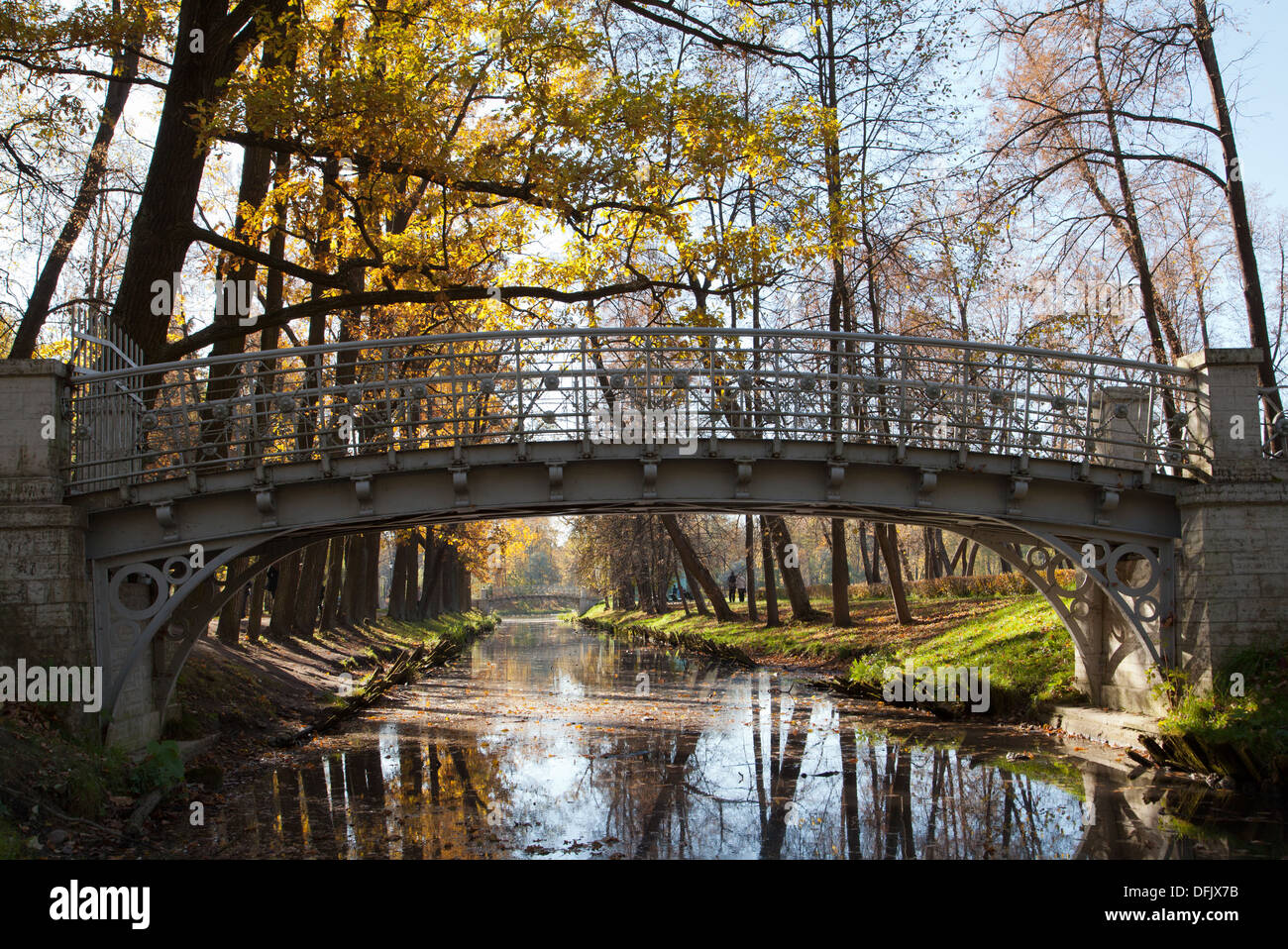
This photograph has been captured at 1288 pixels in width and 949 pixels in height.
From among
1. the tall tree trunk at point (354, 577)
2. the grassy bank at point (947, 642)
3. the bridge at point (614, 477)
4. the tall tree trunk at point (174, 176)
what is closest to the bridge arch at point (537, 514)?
the bridge at point (614, 477)

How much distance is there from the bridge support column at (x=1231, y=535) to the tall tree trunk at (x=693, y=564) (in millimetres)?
20074

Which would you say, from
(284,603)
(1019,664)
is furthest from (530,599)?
(1019,664)

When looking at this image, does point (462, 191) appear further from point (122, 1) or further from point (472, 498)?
point (122, 1)

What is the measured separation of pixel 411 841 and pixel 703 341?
10894 millimetres

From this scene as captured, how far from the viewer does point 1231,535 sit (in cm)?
1460

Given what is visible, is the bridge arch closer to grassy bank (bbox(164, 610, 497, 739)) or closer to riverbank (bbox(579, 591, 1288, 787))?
riverbank (bbox(579, 591, 1288, 787))

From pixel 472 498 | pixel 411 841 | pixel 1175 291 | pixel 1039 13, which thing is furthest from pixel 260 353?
pixel 1175 291

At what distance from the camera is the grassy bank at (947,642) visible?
18.3 metres

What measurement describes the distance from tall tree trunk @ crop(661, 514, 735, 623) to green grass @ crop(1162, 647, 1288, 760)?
68.3ft

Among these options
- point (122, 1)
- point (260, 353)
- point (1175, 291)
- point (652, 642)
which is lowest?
point (652, 642)

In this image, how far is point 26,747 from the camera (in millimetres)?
11008

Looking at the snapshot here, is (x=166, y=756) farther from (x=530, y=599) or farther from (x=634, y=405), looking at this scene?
(x=530, y=599)

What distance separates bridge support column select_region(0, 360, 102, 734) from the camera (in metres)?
12.8
